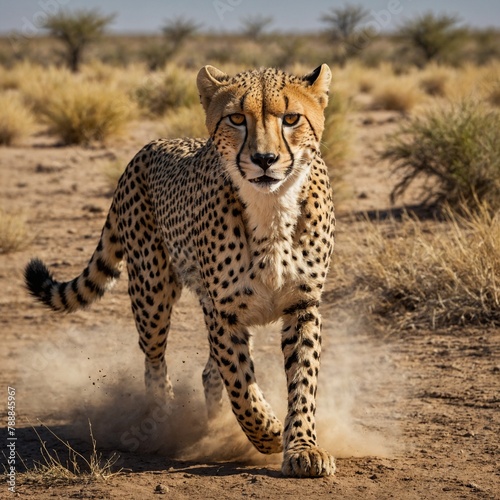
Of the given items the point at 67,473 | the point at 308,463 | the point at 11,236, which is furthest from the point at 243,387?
the point at 11,236

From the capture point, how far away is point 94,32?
27656 mm

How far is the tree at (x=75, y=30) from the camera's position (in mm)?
27109

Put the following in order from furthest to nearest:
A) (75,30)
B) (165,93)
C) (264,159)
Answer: (75,30) → (165,93) → (264,159)

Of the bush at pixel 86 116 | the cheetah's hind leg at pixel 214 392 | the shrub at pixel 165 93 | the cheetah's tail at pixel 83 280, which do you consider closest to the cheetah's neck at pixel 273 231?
the cheetah's hind leg at pixel 214 392

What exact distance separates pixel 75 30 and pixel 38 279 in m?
23.4

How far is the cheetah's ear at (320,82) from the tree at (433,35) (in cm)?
2477

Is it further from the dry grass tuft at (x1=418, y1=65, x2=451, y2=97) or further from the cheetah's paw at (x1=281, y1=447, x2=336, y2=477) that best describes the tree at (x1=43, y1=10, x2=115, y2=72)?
the cheetah's paw at (x1=281, y1=447, x2=336, y2=477)

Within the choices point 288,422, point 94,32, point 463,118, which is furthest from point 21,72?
point 288,422

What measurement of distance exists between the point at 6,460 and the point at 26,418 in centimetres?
44

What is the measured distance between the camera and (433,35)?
90.9 feet

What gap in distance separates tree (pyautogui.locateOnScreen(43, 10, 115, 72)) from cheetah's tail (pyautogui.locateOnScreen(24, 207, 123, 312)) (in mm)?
22576

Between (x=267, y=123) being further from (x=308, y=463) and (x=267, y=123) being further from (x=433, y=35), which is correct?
(x=433, y=35)

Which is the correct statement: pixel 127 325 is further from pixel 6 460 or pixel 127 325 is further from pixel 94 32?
pixel 94 32

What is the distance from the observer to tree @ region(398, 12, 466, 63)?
27719 mm
